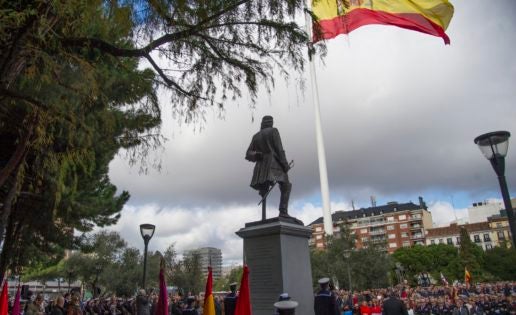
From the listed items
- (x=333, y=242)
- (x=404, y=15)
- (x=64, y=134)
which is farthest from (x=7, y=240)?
(x=333, y=242)

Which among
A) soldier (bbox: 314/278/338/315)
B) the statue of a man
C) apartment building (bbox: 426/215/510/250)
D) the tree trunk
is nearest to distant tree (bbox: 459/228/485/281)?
apartment building (bbox: 426/215/510/250)

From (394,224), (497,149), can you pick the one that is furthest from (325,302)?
(394,224)

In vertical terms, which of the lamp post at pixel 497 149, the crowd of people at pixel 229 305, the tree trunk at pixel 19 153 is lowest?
the crowd of people at pixel 229 305

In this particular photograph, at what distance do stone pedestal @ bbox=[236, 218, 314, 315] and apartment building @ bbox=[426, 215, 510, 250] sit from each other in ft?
369

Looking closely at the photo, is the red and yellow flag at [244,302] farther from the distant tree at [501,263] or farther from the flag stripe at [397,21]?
the distant tree at [501,263]

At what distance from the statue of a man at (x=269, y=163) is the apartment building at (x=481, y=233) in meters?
112

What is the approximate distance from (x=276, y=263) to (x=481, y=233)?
121550 mm

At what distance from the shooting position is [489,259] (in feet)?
252

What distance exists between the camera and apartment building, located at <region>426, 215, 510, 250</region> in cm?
10638

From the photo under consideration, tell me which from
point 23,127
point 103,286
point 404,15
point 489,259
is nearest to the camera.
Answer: point 23,127

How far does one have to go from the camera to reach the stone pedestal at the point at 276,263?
6.76 metres

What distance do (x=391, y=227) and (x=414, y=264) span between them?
92.3 feet

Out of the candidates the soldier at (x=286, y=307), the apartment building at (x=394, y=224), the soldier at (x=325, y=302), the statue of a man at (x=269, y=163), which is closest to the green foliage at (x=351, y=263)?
the statue of a man at (x=269, y=163)

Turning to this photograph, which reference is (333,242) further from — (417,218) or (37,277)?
(417,218)
